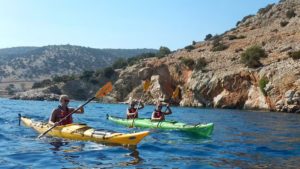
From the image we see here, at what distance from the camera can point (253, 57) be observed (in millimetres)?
49688

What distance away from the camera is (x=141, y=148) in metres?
13.4

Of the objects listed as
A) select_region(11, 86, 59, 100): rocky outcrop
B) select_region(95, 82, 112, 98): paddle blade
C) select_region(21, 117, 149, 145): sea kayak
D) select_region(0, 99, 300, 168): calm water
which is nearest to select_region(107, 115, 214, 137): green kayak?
select_region(0, 99, 300, 168): calm water

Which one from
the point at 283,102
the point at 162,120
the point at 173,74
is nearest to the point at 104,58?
the point at 173,74

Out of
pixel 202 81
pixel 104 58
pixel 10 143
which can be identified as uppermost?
pixel 104 58

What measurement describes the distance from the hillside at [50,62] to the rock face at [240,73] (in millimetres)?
88428

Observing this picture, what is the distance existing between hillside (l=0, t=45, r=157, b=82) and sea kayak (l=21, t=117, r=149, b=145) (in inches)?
5182

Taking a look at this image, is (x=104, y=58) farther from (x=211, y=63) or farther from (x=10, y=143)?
(x=10, y=143)

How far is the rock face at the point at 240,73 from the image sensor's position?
134ft

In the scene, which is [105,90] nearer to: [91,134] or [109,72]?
[91,134]

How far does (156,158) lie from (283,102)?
1163 inches

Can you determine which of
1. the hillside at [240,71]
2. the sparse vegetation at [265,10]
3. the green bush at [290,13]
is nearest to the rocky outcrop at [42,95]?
the hillside at [240,71]

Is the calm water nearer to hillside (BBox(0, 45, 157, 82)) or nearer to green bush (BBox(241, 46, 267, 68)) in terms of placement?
green bush (BBox(241, 46, 267, 68))

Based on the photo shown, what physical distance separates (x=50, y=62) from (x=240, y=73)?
130336 millimetres

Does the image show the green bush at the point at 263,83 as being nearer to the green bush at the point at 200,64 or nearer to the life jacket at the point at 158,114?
the green bush at the point at 200,64
